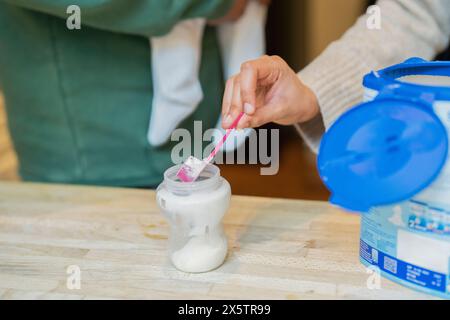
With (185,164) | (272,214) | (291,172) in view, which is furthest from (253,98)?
(291,172)

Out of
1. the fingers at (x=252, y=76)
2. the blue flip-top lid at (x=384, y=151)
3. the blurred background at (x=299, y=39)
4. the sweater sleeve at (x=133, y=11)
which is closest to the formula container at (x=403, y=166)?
the blue flip-top lid at (x=384, y=151)

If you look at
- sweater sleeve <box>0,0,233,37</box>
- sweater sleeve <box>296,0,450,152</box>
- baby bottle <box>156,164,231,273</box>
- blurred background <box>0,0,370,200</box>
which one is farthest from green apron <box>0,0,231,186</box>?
blurred background <box>0,0,370,200</box>

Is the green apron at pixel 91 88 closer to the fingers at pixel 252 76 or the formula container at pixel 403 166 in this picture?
the fingers at pixel 252 76

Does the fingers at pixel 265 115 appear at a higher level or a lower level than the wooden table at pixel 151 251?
higher

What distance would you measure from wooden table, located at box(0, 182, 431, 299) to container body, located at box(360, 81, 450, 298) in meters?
0.02

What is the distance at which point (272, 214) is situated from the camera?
764 mm

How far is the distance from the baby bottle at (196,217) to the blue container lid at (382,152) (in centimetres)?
13

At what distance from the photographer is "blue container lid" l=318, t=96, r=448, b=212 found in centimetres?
49

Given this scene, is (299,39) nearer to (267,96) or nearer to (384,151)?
(267,96)

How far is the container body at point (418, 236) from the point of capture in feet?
1.73

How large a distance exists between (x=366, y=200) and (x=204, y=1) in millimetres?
440

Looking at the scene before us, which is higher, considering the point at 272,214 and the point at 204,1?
the point at 204,1

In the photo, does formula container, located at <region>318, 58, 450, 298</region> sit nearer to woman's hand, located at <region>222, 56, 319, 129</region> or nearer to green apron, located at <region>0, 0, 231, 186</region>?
woman's hand, located at <region>222, 56, 319, 129</region>

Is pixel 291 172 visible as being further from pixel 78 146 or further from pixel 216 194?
pixel 216 194
